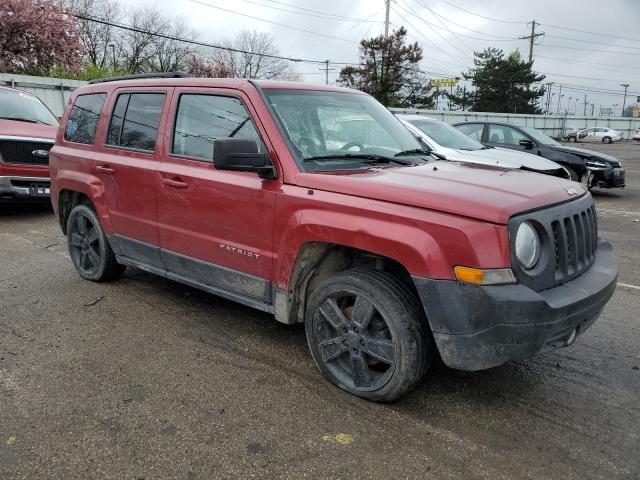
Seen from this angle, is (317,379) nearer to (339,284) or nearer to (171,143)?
(339,284)

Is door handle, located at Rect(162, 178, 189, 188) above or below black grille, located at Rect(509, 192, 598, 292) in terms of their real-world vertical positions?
above

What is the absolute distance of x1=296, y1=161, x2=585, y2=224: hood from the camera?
2.67m

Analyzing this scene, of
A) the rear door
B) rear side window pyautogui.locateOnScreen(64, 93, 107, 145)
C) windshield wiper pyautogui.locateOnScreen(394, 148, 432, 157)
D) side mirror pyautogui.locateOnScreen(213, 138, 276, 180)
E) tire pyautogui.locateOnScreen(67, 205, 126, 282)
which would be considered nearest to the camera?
side mirror pyautogui.locateOnScreen(213, 138, 276, 180)

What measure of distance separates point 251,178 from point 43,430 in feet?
6.17

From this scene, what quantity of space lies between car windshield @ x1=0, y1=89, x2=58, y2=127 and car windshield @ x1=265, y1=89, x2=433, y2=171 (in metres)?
7.21

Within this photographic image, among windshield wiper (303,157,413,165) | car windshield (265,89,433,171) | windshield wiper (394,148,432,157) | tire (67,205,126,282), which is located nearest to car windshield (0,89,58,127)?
tire (67,205,126,282)

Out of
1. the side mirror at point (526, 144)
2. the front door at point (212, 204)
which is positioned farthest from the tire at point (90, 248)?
the side mirror at point (526, 144)

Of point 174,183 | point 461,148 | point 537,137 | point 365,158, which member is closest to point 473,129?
point 537,137

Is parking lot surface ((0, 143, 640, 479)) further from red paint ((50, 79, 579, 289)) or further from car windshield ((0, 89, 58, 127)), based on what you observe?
car windshield ((0, 89, 58, 127))

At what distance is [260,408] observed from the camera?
9.95 ft

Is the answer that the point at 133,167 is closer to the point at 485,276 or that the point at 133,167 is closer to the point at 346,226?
the point at 346,226

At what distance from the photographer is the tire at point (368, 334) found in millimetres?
2879

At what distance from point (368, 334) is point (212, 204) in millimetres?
1457

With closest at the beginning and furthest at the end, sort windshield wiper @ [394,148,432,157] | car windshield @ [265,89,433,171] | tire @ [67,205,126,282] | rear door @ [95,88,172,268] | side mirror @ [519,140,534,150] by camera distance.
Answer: car windshield @ [265,89,433,171] < windshield wiper @ [394,148,432,157] < rear door @ [95,88,172,268] < tire @ [67,205,126,282] < side mirror @ [519,140,534,150]
